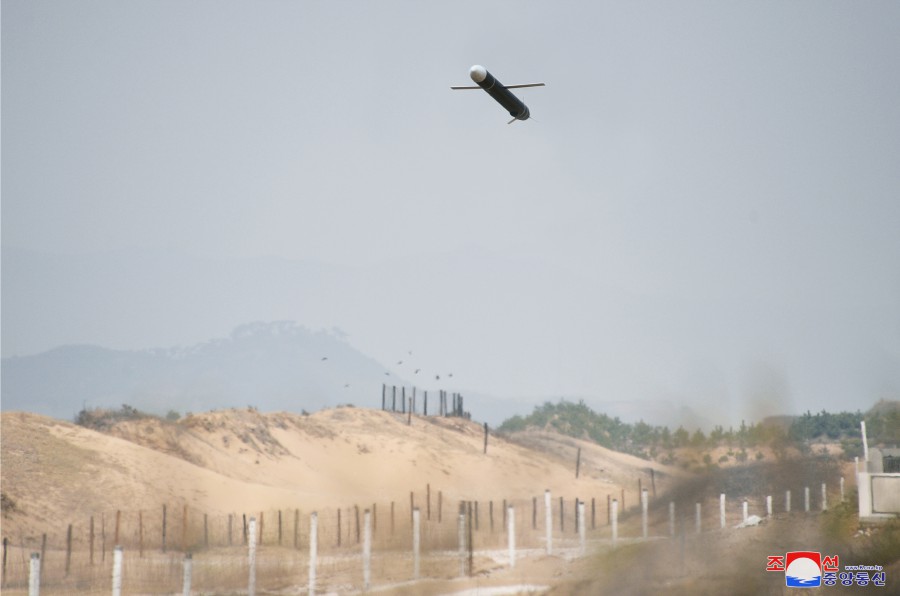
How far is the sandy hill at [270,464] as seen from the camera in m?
63.4

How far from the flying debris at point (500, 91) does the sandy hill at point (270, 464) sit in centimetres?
3301

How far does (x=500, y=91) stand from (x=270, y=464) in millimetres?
55567

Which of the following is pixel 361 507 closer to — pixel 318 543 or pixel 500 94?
pixel 318 543

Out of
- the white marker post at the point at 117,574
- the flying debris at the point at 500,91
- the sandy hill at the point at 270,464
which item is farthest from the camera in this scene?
the sandy hill at the point at 270,464

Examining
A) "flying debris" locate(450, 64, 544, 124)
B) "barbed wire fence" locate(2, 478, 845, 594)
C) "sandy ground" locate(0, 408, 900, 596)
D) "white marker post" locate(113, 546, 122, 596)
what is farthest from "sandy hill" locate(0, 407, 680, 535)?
"flying debris" locate(450, 64, 544, 124)

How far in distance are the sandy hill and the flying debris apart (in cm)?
3301

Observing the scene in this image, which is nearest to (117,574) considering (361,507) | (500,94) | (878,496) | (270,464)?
(500,94)

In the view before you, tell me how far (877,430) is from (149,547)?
272ft

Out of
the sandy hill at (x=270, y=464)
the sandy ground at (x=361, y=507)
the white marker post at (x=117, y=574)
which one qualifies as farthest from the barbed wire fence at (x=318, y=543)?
the sandy hill at (x=270, y=464)

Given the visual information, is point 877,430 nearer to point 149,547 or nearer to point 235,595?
point 149,547

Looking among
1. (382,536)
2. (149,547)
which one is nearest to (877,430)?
(382,536)

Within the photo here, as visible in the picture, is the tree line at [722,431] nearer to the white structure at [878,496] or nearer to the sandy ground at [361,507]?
the sandy ground at [361,507]

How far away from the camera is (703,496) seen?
229 feet

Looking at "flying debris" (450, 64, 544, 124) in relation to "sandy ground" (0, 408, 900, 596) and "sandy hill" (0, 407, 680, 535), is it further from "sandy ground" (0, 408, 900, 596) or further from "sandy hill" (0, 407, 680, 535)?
"sandy hill" (0, 407, 680, 535)
